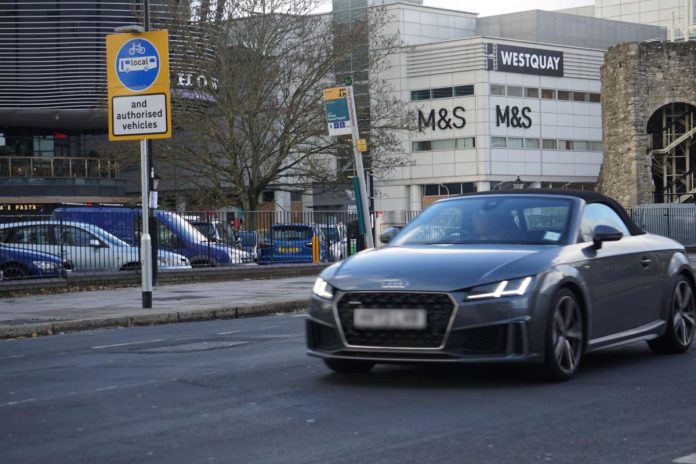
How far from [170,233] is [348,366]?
19373mm

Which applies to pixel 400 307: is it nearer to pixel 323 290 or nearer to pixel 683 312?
pixel 323 290

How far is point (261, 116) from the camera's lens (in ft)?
150

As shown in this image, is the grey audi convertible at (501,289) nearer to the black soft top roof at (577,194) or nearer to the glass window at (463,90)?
the black soft top roof at (577,194)

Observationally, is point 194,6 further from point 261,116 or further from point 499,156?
point 499,156

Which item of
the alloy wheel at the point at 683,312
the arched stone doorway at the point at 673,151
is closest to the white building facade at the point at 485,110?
the arched stone doorway at the point at 673,151

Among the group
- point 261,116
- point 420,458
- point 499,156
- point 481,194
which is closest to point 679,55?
point 261,116

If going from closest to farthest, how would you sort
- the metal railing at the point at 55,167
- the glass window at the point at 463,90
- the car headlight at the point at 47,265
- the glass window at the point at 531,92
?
the car headlight at the point at 47,265 < the metal railing at the point at 55,167 < the glass window at the point at 463,90 < the glass window at the point at 531,92

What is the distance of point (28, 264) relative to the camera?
23.3 m

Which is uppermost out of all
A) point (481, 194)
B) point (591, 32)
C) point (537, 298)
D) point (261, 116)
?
point (591, 32)

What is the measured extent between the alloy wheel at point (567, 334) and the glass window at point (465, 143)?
75278mm

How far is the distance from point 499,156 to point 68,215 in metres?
60.5

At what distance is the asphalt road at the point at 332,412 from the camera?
6035 mm

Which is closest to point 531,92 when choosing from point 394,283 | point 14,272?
point 14,272

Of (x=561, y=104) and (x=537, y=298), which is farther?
(x=561, y=104)
